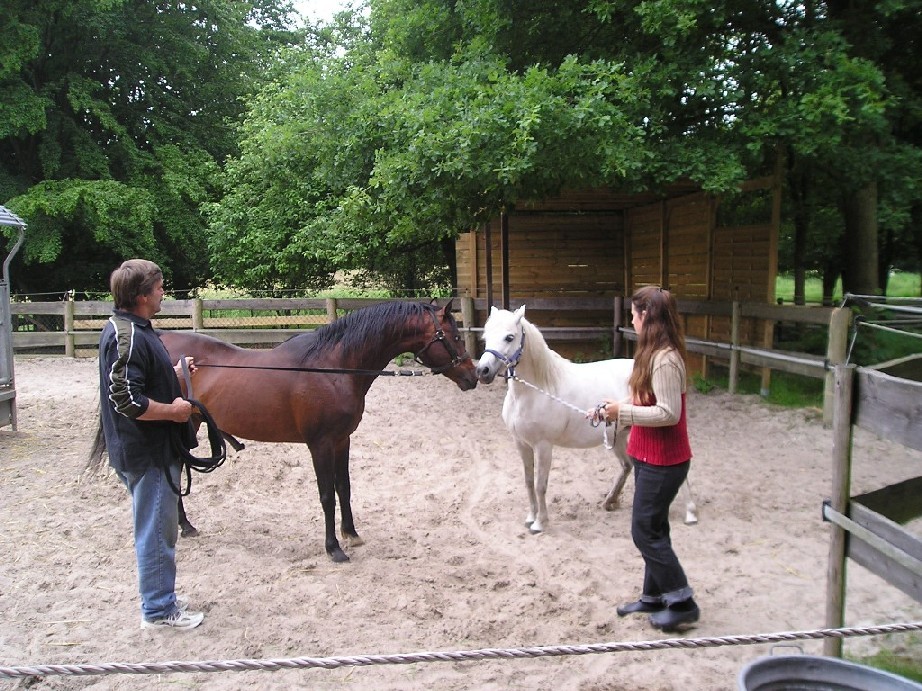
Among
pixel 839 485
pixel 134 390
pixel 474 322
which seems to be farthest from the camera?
pixel 474 322

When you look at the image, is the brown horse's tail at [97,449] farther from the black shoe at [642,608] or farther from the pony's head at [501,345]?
the black shoe at [642,608]

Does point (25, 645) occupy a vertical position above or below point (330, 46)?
below

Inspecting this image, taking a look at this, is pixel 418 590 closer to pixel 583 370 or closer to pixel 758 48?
pixel 583 370

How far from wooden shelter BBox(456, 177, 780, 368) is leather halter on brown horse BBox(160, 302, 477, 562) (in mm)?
5233

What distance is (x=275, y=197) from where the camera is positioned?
13.6 meters

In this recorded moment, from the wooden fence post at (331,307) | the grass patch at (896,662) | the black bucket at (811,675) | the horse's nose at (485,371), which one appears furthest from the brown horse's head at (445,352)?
the wooden fence post at (331,307)

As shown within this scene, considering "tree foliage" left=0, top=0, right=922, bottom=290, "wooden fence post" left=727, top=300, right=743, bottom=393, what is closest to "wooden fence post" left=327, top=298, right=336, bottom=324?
"tree foliage" left=0, top=0, right=922, bottom=290

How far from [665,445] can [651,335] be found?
1.73ft

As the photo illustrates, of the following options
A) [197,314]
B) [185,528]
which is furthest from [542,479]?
[197,314]

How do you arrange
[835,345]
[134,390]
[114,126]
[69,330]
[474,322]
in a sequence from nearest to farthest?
[134,390] < [835,345] < [474,322] < [69,330] < [114,126]

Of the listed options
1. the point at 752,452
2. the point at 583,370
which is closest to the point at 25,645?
the point at 583,370

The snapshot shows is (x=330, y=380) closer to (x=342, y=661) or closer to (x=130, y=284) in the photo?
(x=130, y=284)

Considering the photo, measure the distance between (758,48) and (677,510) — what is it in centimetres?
484

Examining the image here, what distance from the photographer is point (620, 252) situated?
11.5 metres
